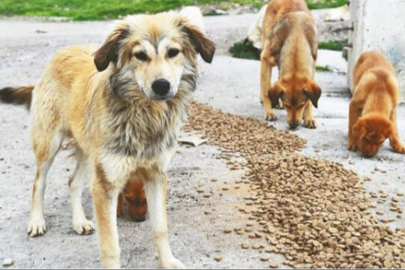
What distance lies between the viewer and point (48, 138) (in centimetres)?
599

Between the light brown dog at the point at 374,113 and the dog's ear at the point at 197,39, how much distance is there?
3969 millimetres

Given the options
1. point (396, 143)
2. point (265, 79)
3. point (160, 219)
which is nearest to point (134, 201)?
point (160, 219)

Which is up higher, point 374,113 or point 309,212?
point 374,113

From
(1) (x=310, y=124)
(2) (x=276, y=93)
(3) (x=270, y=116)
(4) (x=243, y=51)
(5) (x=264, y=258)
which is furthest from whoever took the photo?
(4) (x=243, y=51)

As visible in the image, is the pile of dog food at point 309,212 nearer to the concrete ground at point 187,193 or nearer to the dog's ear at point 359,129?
the concrete ground at point 187,193

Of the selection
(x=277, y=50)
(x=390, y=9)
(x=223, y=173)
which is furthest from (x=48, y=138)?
(x=390, y=9)

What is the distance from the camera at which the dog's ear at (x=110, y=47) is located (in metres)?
4.81

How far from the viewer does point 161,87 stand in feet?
14.9

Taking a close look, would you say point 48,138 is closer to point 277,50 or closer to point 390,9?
point 277,50

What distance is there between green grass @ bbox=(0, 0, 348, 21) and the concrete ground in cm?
1111

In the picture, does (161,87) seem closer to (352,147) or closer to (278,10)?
(352,147)

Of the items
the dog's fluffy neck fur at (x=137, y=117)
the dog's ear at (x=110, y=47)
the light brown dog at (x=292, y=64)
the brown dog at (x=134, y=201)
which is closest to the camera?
the dog's ear at (x=110, y=47)

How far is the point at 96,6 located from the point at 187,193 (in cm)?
2112

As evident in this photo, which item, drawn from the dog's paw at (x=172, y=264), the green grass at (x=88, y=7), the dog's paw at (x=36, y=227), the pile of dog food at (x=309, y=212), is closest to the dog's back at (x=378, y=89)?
the pile of dog food at (x=309, y=212)
